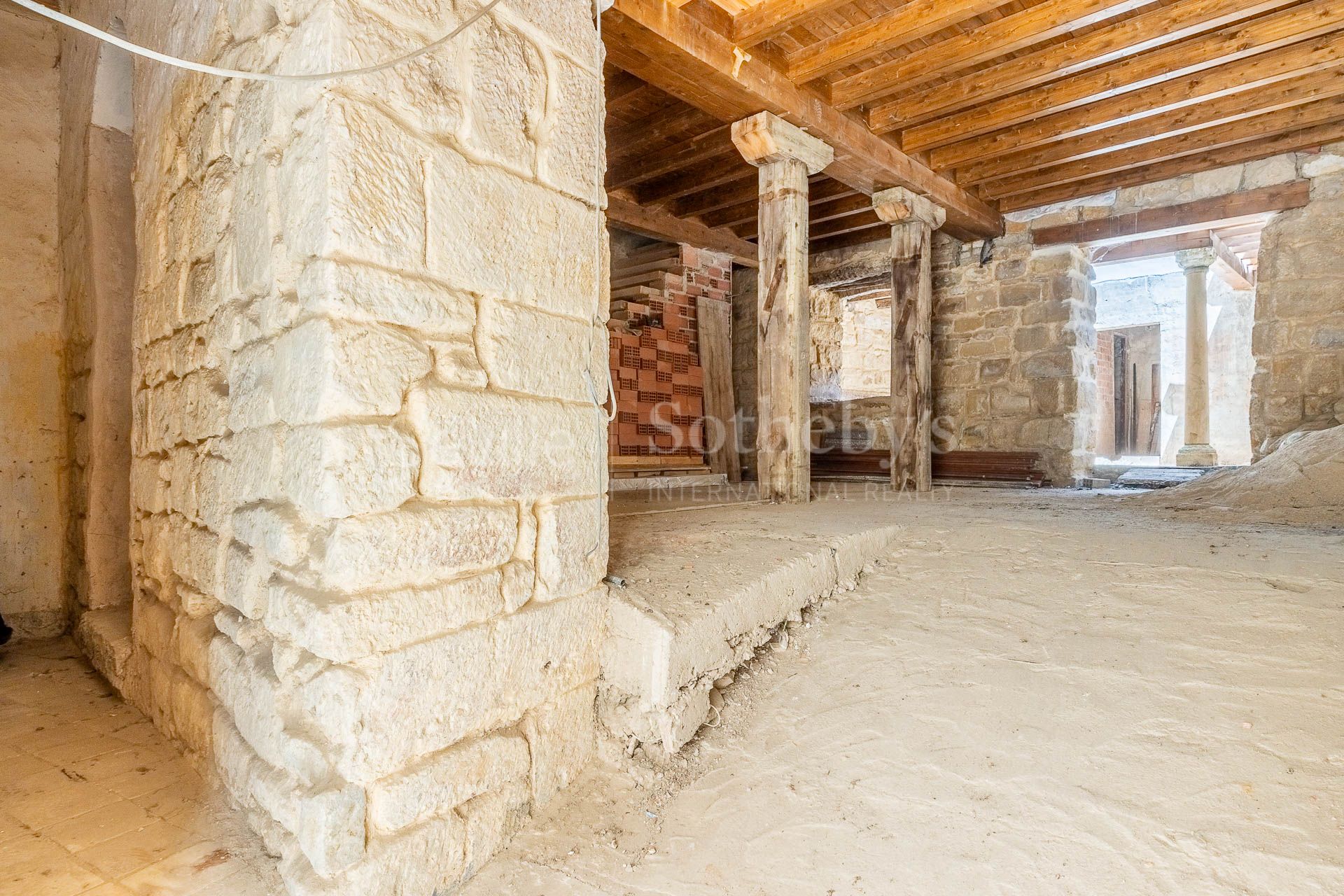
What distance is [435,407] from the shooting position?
1.40 meters

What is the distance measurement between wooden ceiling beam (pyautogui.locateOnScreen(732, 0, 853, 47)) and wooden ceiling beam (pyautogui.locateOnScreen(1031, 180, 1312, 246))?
340cm

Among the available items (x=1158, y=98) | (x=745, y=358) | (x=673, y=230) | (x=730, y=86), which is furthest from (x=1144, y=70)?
(x=745, y=358)

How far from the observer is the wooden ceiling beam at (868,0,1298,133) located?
10.3 feet

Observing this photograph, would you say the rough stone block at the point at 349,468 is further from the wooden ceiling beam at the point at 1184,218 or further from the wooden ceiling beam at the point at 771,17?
the wooden ceiling beam at the point at 1184,218

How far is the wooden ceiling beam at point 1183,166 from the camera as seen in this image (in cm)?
444

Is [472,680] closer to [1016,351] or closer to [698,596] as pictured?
[698,596]

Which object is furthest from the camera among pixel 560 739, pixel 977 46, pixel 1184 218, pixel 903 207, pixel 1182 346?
pixel 1182 346

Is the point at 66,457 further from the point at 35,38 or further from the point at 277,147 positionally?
the point at 277,147

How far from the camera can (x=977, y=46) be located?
3.34m

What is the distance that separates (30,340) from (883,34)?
421 centimetres

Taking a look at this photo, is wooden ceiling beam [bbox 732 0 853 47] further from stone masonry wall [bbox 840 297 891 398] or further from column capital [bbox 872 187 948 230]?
stone masonry wall [bbox 840 297 891 398]

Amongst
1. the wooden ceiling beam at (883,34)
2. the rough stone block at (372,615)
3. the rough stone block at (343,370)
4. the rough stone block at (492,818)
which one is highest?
the wooden ceiling beam at (883,34)

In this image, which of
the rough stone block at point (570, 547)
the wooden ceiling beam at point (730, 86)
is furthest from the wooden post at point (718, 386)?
the rough stone block at point (570, 547)

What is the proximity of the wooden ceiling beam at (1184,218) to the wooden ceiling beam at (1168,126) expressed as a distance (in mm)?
627
